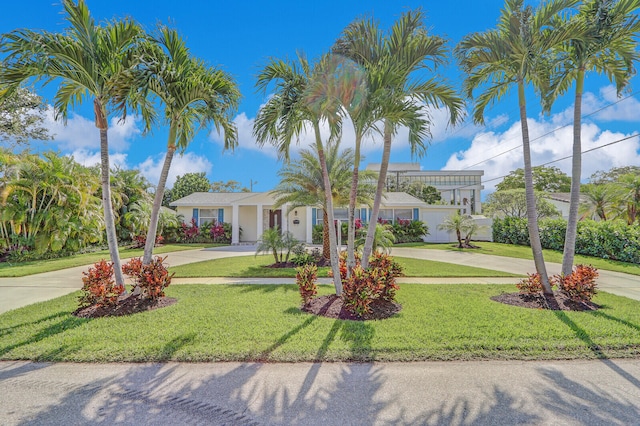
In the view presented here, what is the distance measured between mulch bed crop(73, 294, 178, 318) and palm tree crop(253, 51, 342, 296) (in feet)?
11.7

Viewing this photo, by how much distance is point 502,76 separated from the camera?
7.39 m

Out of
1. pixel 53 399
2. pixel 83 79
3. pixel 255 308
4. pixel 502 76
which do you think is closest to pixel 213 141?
pixel 83 79

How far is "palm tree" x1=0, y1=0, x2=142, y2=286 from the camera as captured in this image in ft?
15.6

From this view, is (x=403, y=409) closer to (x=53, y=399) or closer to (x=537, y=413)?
(x=537, y=413)

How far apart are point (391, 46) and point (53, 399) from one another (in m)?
6.90

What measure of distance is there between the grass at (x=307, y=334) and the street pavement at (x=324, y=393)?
21 centimetres

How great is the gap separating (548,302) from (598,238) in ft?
36.1

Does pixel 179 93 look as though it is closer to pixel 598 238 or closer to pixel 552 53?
pixel 552 53

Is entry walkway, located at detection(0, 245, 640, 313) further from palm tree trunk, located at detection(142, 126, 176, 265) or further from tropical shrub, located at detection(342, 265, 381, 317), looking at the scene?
tropical shrub, located at detection(342, 265, 381, 317)

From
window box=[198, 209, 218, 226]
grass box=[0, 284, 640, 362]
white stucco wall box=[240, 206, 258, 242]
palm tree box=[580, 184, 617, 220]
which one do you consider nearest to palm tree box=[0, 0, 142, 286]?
grass box=[0, 284, 640, 362]

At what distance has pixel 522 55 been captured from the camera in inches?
246

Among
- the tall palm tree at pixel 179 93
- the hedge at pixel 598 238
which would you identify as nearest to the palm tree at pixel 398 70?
the tall palm tree at pixel 179 93

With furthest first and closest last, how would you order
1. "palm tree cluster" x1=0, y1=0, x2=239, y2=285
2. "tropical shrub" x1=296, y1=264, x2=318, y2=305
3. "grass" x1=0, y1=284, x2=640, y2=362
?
"tropical shrub" x1=296, y1=264, x2=318, y2=305 → "palm tree cluster" x1=0, y1=0, x2=239, y2=285 → "grass" x1=0, y1=284, x2=640, y2=362

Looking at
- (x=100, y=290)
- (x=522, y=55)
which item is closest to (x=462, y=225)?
(x=522, y=55)
